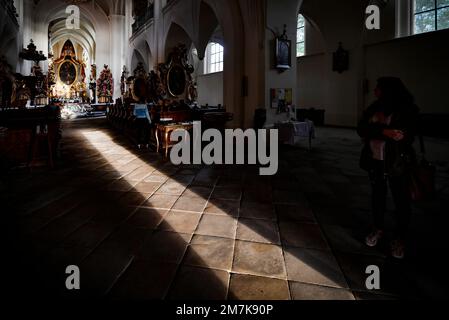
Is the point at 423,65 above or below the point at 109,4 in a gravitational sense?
below

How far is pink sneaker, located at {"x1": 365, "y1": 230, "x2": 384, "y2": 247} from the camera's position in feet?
8.66

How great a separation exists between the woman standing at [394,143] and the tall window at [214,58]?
69.4 ft

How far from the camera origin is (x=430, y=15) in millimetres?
11352

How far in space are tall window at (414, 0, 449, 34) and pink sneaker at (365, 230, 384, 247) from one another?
12.1m

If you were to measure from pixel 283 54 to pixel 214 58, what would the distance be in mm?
15699

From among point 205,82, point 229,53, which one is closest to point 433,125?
point 229,53

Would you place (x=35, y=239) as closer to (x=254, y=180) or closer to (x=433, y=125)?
(x=254, y=180)

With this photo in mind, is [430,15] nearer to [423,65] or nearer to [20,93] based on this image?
[423,65]

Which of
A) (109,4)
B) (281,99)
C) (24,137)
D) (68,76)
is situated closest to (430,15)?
(281,99)

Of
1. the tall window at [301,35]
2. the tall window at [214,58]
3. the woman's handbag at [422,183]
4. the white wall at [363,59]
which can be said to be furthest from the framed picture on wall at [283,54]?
the tall window at [214,58]

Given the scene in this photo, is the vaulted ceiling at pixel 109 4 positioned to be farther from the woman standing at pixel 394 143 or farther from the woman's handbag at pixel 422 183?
the woman's handbag at pixel 422 183

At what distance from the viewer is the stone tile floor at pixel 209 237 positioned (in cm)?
206

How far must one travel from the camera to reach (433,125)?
10.4 metres

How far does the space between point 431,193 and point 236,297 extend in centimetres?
178
